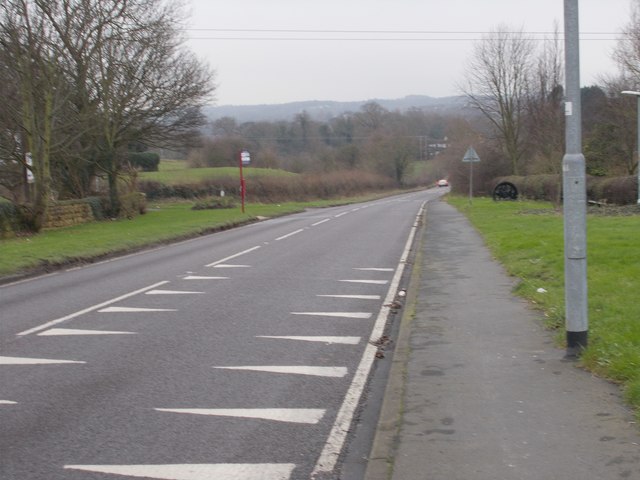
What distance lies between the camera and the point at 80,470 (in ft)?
15.4

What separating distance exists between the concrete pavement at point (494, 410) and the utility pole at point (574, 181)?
75 centimetres

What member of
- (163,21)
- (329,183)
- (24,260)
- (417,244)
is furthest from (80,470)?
(329,183)

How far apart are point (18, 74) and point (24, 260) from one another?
1335 centimetres

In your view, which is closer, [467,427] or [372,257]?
[467,427]

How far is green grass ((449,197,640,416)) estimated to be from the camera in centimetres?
642

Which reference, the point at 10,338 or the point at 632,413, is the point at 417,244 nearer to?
the point at 10,338

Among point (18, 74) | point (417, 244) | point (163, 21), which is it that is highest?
point (163, 21)

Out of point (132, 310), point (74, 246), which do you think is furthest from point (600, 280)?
point (74, 246)

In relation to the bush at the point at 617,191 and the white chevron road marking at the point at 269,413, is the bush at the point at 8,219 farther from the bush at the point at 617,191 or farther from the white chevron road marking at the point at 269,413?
the bush at the point at 617,191

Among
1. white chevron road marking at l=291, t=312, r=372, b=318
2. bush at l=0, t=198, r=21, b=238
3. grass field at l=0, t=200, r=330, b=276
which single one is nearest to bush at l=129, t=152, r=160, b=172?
grass field at l=0, t=200, r=330, b=276

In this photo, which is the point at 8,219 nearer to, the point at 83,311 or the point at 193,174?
the point at 83,311

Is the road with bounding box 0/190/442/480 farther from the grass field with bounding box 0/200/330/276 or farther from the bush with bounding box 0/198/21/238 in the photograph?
the bush with bounding box 0/198/21/238

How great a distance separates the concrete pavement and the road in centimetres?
45

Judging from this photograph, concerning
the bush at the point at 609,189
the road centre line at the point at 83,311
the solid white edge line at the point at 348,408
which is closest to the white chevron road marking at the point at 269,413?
the solid white edge line at the point at 348,408
